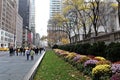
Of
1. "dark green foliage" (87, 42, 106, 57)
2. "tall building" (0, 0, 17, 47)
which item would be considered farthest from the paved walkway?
"tall building" (0, 0, 17, 47)

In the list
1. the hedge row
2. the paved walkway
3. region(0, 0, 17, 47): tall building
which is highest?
region(0, 0, 17, 47): tall building

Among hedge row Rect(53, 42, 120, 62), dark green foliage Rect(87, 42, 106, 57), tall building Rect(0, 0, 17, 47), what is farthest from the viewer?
tall building Rect(0, 0, 17, 47)

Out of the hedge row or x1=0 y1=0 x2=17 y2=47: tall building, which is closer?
the hedge row

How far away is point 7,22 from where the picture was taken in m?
162

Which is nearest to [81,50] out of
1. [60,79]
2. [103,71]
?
[60,79]

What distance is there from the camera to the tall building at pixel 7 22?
5773 inches

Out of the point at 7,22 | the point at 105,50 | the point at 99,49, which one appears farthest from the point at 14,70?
the point at 7,22

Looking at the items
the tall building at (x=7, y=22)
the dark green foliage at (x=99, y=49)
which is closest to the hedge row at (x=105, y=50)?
the dark green foliage at (x=99, y=49)

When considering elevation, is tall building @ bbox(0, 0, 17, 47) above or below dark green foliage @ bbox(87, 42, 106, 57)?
above

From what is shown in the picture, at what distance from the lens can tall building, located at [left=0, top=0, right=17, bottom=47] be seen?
14662 cm

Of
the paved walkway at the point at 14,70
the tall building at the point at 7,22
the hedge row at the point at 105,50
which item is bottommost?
the paved walkway at the point at 14,70

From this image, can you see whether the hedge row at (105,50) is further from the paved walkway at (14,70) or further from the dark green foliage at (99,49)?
the paved walkway at (14,70)

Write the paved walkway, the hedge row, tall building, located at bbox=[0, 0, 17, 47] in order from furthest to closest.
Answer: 1. tall building, located at bbox=[0, 0, 17, 47]
2. the paved walkway
3. the hedge row

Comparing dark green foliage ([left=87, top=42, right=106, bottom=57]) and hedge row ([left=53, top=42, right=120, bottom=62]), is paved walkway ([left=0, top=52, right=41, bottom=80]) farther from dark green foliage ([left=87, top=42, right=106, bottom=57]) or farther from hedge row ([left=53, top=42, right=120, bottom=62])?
dark green foliage ([left=87, top=42, right=106, bottom=57])
